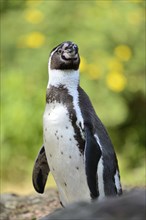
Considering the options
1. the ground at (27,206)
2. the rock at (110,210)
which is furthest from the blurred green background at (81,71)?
the rock at (110,210)

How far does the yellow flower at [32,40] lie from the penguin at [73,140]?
4804mm

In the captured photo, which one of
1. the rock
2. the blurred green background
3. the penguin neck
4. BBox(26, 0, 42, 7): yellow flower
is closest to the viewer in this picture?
the rock

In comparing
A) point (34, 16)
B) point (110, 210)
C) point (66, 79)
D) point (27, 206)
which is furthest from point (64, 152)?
point (34, 16)

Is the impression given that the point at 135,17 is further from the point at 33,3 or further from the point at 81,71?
the point at 33,3

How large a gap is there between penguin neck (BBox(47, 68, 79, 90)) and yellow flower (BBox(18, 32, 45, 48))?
4.85 meters

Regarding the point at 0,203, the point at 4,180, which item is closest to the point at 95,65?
the point at 4,180

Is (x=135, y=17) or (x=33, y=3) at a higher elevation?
(x=33, y=3)

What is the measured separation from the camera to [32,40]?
29.9 ft

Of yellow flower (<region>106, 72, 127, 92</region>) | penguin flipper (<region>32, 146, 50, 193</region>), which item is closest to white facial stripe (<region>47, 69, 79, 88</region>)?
penguin flipper (<region>32, 146, 50, 193</region>)

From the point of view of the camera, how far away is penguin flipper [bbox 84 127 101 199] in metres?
4.00

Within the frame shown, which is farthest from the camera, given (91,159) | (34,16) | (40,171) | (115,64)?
(34,16)

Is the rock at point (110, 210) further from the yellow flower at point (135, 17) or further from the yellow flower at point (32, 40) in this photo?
the yellow flower at point (135, 17)

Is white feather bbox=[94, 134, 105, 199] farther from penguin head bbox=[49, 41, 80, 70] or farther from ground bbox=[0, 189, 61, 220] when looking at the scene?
ground bbox=[0, 189, 61, 220]

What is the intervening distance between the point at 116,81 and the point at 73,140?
4.86 m
